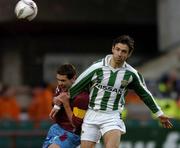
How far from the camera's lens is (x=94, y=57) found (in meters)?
28.5

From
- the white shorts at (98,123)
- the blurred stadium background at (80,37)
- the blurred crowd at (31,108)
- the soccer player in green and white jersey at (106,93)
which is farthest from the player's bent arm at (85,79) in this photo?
the blurred stadium background at (80,37)

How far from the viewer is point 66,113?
11.1 meters

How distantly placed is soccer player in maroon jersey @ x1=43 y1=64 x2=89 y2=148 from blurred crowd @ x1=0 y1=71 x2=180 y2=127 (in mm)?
5932

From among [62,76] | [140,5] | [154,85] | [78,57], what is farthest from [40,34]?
[62,76]

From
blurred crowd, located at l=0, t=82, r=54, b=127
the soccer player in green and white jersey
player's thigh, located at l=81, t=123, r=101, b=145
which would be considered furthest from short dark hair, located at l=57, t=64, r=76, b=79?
blurred crowd, located at l=0, t=82, r=54, b=127

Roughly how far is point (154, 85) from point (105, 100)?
1209 centimetres

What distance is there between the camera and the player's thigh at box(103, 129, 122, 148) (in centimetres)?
1059

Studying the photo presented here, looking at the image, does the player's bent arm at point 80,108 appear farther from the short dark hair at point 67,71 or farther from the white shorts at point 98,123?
the short dark hair at point 67,71

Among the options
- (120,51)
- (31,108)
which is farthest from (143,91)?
(31,108)

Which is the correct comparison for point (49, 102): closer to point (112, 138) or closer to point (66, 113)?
point (66, 113)

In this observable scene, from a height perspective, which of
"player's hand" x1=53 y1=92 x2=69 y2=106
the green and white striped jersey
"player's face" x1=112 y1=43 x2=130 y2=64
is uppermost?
"player's face" x1=112 y1=43 x2=130 y2=64

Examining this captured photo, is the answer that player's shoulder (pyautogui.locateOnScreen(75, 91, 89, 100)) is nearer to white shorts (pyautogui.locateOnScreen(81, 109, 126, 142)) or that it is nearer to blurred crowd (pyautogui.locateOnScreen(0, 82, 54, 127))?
white shorts (pyautogui.locateOnScreen(81, 109, 126, 142))

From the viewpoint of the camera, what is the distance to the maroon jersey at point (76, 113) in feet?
36.0

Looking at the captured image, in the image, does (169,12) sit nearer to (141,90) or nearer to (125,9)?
(125,9)
